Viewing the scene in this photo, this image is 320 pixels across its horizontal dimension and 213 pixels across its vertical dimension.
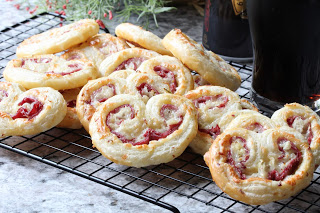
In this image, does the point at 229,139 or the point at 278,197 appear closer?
the point at 278,197

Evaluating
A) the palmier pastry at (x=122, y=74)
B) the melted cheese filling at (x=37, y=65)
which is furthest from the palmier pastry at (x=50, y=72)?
the palmier pastry at (x=122, y=74)

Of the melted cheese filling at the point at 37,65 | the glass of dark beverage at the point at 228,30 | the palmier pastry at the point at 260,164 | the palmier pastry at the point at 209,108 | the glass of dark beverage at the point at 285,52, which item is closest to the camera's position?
the palmier pastry at the point at 260,164

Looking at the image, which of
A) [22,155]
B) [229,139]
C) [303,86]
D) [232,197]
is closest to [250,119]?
[229,139]

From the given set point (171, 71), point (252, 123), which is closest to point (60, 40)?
point (171, 71)

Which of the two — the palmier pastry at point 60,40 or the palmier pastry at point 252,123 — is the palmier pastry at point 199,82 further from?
the palmier pastry at point 60,40

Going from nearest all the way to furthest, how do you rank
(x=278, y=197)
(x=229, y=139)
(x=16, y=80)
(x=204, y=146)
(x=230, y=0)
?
(x=278, y=197) → (x=229, y=139) → (x=204, y=146) → (x=16, y=80) → (x=230, y=0)

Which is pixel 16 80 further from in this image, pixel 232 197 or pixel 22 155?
pixel 232 197

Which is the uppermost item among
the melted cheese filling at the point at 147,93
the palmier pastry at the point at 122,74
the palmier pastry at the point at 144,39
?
the palmier pastry at the point at 144,39

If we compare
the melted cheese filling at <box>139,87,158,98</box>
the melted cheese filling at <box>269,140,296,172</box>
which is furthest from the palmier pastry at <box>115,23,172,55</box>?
the melted cheese filling at <box>269,140,296,172</box>
